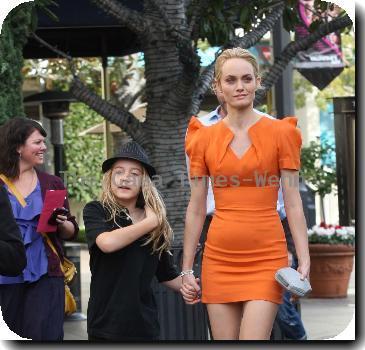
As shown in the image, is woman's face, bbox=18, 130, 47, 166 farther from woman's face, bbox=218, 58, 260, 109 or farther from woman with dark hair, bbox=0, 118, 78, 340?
woman's face, bbox=218, 58, 260, 109

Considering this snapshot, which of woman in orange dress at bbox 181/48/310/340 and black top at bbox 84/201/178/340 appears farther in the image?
black top at bbox 84/201/178/340

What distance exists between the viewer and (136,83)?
1225 inches

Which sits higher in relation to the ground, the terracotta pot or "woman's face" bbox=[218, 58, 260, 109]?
"woman's face" bbox=[218, 58, 260, 109]

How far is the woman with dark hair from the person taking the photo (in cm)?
673

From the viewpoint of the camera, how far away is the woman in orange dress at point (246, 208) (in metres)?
5.57

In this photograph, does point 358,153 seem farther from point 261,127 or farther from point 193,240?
point 193,240

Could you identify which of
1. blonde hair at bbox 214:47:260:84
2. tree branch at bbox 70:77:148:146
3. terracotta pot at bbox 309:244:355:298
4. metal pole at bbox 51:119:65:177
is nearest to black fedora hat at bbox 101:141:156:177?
blonde hair at bbox 214:47:260:84

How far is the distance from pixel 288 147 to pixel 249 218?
396mm

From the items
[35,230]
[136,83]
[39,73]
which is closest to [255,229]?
[35,230]

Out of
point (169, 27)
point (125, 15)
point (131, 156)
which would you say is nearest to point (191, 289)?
point (131, 156)

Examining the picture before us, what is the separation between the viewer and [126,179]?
5.99 m

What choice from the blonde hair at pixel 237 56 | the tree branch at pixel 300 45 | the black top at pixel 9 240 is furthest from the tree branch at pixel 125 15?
the black top at pixel 9 240

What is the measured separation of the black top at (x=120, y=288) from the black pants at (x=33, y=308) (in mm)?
827

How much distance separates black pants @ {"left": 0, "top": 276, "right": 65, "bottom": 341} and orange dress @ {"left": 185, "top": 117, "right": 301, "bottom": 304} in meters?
1.40
